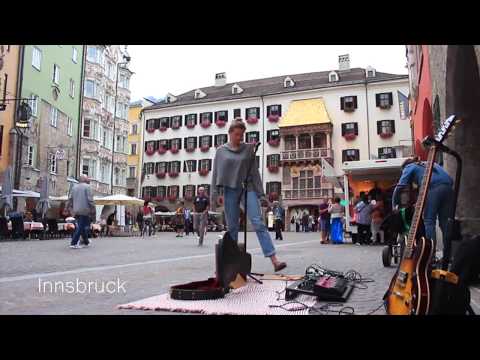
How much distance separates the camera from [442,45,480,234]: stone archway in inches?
197

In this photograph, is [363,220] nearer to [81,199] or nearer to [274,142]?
[81,199]

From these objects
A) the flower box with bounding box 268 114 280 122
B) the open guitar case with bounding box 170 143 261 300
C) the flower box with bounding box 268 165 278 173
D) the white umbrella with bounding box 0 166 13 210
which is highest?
the flower box with bounding box 268 114 280 122

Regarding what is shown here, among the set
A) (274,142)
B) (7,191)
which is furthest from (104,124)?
(7,191)

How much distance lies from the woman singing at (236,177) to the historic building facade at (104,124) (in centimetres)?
2797

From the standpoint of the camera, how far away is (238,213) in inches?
182

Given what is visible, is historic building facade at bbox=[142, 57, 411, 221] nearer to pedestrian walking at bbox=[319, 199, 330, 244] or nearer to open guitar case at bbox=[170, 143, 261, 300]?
pedestrian walking at bbox=[319, 199, 330, 244]

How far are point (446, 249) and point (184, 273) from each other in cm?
301

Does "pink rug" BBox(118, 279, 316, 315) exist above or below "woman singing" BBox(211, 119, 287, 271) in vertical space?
below

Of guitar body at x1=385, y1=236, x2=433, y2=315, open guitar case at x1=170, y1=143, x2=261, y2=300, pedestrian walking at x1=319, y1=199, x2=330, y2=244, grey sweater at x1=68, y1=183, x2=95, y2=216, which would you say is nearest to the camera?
guitar body at x1=385, y1=236, x2=433, y2=315

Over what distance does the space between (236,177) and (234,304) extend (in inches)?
65.7

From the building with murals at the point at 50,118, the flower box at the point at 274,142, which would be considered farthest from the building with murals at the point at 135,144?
the building with murals at the point at 50,118

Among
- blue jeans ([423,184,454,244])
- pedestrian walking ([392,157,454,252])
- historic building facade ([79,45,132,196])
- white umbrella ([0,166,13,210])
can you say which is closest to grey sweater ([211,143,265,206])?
pedestrian walking ([392,157,454,252])

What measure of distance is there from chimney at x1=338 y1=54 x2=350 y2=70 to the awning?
22.7ft
